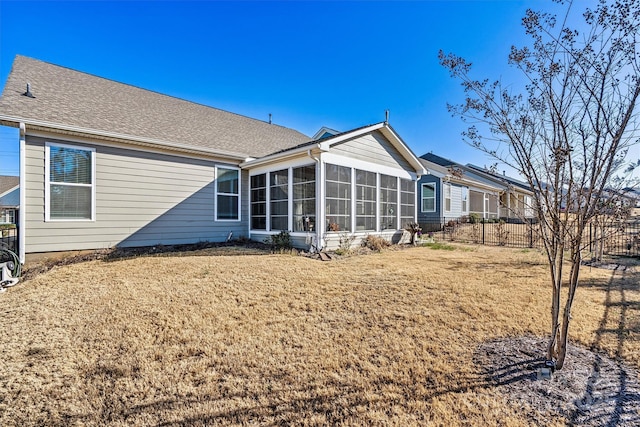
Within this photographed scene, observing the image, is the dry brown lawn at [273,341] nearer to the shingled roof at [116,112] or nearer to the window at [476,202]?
the shingled roof at [116,112]

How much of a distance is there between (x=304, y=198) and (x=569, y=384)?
7.29m

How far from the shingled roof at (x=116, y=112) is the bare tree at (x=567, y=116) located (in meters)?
8.59

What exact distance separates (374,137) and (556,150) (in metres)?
8.04

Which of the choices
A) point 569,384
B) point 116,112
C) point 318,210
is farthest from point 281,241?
point 569,384

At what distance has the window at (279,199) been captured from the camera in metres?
9.38

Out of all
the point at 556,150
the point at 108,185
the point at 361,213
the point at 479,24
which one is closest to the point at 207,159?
the point at 108,185

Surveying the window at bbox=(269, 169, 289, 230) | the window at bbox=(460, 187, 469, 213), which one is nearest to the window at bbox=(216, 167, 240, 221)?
the window at bbox=(269, 169, 289, 230)

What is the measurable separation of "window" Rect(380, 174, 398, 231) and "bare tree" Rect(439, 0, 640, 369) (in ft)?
24.8

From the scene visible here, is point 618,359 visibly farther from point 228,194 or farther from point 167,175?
point 167,175

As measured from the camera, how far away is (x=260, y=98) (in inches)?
672

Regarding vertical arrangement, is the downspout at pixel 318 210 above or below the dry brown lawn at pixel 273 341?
above

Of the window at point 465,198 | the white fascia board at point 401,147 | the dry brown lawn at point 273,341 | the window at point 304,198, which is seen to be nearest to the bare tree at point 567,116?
the dry brown lawn at point 273,341

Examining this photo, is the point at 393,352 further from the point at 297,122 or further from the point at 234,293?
the point at 297,122

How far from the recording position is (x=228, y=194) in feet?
33.8
